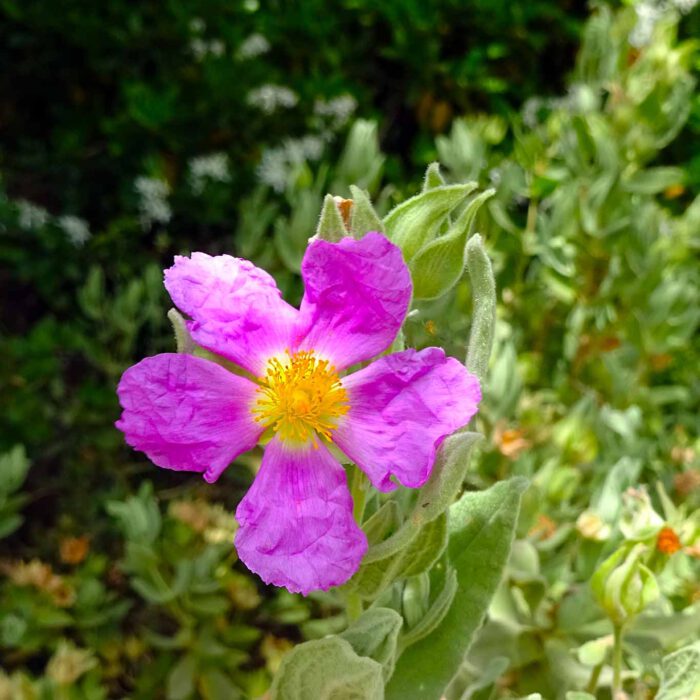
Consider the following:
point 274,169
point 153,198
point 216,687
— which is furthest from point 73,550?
point 274,169

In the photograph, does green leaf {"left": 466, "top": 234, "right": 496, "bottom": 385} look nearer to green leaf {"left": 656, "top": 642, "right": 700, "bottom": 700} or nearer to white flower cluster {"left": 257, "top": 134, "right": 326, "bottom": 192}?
green leaf {"left": 656, "top": 642, "right": 700, "bottom": 700}

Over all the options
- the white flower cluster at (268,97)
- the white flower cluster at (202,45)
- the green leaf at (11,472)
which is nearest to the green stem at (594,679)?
the green leaf at (11,472)

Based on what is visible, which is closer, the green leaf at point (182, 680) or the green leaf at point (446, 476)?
the green leaf at point (446, 476)

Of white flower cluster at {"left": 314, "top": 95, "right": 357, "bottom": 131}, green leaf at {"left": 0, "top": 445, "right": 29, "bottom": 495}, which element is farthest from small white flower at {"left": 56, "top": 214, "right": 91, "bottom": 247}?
green leaf at {"left": 0, "top": 445, "right": 29, "bottom": 495}

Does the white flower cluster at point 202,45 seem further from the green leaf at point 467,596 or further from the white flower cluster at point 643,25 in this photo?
the green leaf at point 467,596

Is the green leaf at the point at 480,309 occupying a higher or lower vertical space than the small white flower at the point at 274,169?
higher

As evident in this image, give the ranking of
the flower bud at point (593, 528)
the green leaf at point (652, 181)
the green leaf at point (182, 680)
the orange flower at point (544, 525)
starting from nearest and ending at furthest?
the flower bud at point (593, 528)
the orange flower at point (544, 525)
the green leaf at point (182, 680)
the green leaf at point (652, 181)
